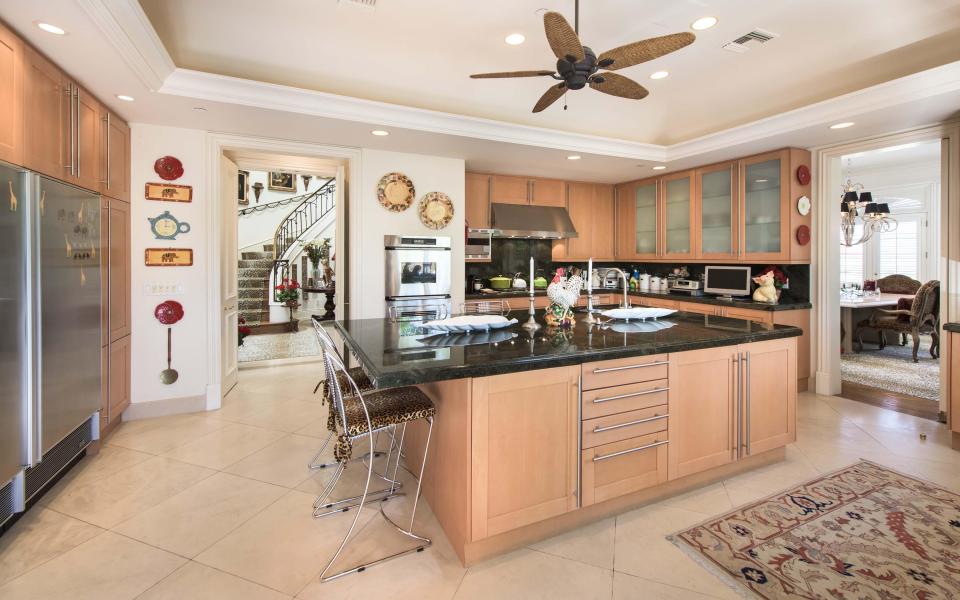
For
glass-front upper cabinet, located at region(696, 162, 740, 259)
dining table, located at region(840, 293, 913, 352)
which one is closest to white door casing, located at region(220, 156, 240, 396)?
glass-front upper cabinet, located at region(696, 162, 740, 259)

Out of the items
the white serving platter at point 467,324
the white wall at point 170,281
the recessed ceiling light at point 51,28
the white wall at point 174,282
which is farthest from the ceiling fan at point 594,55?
the white wall at point 170,281

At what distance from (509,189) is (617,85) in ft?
10.3

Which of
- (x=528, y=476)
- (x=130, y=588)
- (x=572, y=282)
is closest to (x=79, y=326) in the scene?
(x=130, y=588)

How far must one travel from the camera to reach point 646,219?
19.1ft

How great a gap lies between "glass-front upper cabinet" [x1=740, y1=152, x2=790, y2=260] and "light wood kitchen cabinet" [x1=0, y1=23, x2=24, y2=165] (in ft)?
18.2

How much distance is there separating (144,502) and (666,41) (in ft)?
11.1

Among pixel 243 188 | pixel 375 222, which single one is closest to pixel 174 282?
pixel 375 222

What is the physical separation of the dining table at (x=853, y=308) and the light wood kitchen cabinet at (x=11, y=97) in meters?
7.56

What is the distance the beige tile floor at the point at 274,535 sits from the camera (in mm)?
1754

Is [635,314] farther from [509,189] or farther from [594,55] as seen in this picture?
[509,189]

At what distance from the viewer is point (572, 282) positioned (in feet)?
8.98

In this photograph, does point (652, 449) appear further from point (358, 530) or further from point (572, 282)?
point (358, 530)

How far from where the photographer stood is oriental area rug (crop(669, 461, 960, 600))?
1.75m

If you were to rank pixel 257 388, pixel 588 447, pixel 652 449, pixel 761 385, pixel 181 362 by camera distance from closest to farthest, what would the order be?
1. pixel 588 447
2. pixel 652 449
3. pixel 761 385
4. pixel 181 362
5. pixel 257 388
